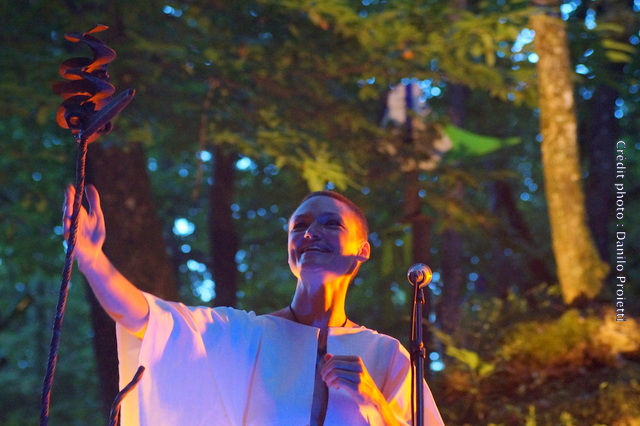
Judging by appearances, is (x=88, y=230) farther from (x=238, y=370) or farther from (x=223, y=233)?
(x=223, y=233)

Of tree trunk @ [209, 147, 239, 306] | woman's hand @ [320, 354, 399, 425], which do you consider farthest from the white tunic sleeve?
tree trunk @ [209, 147, 239, 306]

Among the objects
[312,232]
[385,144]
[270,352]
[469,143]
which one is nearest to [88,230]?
[270,352]

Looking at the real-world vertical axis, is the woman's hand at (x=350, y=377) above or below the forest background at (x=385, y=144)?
below

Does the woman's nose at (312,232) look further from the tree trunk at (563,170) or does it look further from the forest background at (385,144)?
the tree trunk at (563,170)

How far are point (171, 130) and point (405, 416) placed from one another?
22.9ft

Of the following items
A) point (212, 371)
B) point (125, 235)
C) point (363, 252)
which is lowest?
point (212, 371)

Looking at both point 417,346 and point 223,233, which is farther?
point 223,233

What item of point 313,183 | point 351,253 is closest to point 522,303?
point 313,183

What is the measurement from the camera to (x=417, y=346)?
128 inches

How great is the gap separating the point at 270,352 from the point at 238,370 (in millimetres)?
156

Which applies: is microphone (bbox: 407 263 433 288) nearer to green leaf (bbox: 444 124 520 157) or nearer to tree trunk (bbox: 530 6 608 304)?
tree trunk (bbox: 530 6 608 304)

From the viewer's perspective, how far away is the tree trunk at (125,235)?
757 centimetres

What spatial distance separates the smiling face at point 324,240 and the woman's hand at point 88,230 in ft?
3.28

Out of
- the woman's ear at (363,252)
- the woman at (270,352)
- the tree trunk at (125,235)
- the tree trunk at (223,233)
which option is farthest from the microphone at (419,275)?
the tree trunk at (223,233)
